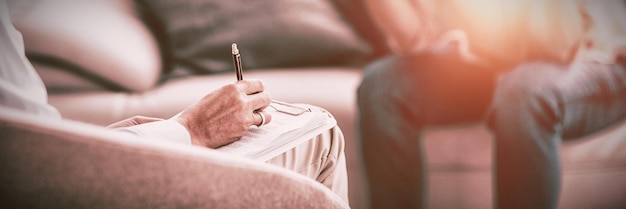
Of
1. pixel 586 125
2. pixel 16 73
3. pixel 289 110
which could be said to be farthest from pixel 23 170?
pixel 586 125

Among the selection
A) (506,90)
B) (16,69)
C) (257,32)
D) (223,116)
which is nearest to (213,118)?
(223,116)

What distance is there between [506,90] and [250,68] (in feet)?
1.58

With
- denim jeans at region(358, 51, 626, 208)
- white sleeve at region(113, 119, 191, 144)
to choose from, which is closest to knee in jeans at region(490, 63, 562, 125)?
denim jeans at region(358, 51, 626, 208)

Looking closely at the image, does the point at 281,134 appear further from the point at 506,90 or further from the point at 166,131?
the point at 506,90

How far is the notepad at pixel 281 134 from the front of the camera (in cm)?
65

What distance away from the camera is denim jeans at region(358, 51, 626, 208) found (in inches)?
38.8

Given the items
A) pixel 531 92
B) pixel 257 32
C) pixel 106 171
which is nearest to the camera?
pixel 106 171

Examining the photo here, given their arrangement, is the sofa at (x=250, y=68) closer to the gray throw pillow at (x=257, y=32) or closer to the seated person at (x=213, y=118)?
the gray throw pillow at (x=257, y=32)

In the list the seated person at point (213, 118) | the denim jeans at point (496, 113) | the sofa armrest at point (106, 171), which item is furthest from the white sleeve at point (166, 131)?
the denim jeans at point (496, 113)

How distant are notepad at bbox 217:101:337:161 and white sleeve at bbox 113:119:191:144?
48mm

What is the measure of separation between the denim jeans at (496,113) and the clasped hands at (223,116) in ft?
1.11

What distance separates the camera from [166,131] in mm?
635

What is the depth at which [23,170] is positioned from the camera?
1.13 feet

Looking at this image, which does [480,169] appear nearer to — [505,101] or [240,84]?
[505,101]
